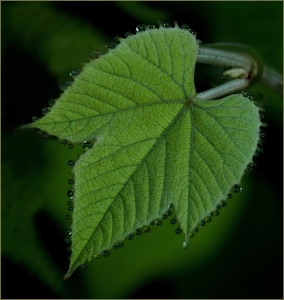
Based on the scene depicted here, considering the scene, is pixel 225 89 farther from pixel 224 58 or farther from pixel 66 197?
pixel 66 197

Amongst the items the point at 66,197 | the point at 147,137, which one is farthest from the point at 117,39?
the point at 66,197

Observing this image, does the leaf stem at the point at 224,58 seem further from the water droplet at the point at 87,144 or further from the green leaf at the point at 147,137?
the water droplet at the point at 87,144

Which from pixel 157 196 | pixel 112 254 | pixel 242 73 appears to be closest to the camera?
pixel 157 196

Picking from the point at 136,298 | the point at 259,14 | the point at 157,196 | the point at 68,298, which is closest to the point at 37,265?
the point at 68,298

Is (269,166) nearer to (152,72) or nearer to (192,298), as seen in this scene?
(192,298)

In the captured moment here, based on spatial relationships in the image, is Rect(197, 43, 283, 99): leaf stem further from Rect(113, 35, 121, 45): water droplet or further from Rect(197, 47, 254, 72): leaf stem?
Rect(113, 35, 121, 45): water droplet

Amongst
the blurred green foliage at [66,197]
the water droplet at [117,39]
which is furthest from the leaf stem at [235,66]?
the blurred green foliage at [66,197]

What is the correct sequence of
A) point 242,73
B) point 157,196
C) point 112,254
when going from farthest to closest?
1. point 112,254
2. point 242,73
3. point 157,196

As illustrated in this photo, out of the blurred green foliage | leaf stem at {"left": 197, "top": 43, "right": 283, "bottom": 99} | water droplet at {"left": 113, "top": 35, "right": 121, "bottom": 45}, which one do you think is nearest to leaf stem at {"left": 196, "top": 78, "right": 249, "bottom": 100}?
leaf stem at {"left": 197, "top": 43, "right": 283, "bottom": 99}
